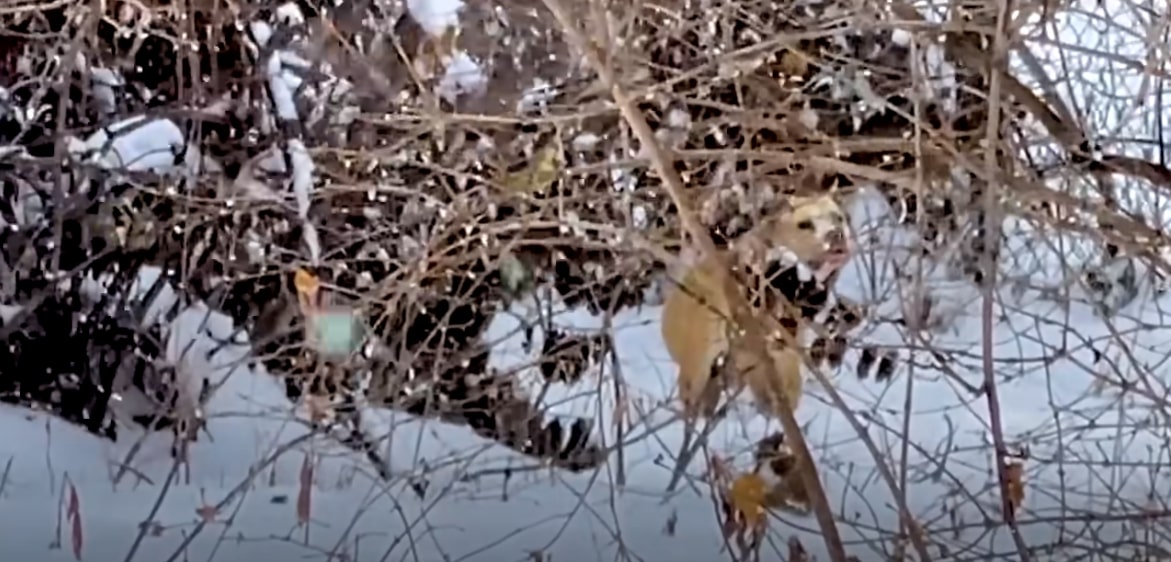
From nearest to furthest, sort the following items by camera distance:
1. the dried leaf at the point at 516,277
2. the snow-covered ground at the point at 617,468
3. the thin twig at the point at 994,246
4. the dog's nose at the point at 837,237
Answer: the thin twig at the point at 994,246
the snow-covered ground at the point at 617,468
the dog's nose at the point at 837,237
the dried leaf at the point at 516,277

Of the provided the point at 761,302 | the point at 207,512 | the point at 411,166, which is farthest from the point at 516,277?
the point at 761,302

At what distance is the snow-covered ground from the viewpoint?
8.20 ft

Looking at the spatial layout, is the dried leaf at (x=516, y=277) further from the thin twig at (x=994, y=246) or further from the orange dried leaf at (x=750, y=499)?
the thin twig at (x=994, y=246)

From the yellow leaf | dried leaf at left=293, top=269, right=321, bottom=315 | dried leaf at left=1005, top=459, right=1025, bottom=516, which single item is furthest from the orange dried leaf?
dried leaf at left=293, top=269, right=321, bottom=315

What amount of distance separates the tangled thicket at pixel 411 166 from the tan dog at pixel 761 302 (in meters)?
0.06

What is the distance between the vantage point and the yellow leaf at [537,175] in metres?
2.85

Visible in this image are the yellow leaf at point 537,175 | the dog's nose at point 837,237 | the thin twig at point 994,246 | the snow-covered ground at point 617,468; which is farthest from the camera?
the yellow leaf at point 537,175

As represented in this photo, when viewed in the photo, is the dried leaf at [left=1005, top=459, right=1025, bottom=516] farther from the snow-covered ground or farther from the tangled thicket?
the tangled thicket

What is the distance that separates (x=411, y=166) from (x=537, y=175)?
44 centimetres

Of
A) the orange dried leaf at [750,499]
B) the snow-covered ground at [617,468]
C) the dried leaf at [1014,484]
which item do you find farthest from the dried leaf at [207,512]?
the dried leaf at [1014,484]

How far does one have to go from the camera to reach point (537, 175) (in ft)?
9.41

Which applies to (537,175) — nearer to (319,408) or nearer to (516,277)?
(516,277)

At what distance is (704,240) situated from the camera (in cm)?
212

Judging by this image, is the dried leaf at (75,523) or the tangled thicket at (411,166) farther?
the dried leaf at (75,523)
